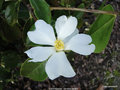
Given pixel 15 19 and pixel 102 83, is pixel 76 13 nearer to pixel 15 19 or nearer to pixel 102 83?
pixel 15 19

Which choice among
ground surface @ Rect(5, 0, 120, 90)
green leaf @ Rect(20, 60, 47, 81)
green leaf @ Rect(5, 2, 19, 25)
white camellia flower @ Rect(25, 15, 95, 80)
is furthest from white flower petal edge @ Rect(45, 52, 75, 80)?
ground surface @ Rect(5, 0, 120, 90)

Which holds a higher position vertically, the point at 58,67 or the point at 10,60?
the point at 58,67

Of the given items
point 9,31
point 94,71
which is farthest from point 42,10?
point 94,71

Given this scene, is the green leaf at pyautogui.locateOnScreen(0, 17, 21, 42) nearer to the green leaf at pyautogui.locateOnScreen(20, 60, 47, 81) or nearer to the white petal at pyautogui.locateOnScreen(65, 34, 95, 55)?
the green leaf at pyautogui.locateOnScreen(20, 60, 47, 81)

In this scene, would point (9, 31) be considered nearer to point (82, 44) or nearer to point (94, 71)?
point (82, 44)

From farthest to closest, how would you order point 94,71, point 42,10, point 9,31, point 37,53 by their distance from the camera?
point 94,71
point 9,31
point 42,10
point 37,53

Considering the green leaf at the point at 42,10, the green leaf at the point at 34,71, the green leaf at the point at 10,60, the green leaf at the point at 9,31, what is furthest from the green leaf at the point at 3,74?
the green leaf at the point at 42,10
